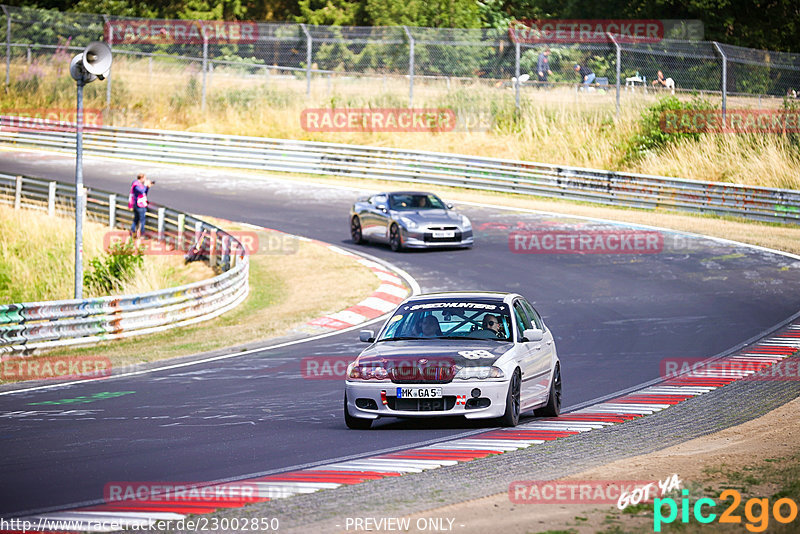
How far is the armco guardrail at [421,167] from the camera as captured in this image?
30250 millimetres

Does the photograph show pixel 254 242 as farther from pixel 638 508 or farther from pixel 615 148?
pixel 638 508

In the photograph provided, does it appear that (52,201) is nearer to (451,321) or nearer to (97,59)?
(97,59)

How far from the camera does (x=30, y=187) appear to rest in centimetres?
3284

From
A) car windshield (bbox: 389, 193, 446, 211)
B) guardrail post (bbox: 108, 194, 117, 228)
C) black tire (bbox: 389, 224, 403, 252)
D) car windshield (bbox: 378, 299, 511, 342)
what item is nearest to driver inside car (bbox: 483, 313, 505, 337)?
car windshield (bbox: 378, 299, 511, 342)

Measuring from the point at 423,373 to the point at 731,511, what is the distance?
397 centimetres

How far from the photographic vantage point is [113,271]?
23.3 metres

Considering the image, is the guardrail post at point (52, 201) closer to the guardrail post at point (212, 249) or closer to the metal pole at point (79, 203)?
the guardrail post at point (212, 249)

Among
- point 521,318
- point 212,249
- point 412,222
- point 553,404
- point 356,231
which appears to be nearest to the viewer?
point 553,404

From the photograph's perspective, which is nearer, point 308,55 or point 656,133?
point 656,133

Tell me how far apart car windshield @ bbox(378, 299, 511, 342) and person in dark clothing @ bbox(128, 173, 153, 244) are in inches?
687

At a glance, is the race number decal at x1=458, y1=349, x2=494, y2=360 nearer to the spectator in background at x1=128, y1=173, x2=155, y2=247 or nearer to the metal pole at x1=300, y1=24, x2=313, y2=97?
the spectator in background at x1=128, y1=173, x2=155, y2=247

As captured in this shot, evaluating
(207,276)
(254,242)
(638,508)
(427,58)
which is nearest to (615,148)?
(427,58)

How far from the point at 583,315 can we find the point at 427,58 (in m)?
21.9

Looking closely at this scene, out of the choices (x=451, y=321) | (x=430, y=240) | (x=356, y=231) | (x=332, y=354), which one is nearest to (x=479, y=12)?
(x=356, y=231)
